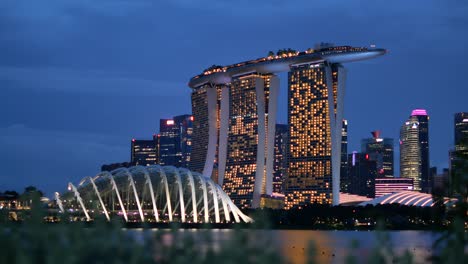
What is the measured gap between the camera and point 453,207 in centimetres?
Result: 2408

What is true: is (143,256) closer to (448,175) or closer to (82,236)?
(82,236)

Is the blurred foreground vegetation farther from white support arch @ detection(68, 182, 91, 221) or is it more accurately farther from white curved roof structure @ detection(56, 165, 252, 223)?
white curved roof structure @ detection(56, 165, 252, 223)

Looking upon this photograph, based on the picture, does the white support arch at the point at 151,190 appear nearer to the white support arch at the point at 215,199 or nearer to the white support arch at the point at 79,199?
the white support arch at the point at 215,199

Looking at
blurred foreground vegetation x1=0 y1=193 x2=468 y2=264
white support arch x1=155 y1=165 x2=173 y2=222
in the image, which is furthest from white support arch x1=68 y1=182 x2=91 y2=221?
blurred foreground vegetation x1=0 y1=193 x2=468 y2=264

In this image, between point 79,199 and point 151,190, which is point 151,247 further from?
point 151,190

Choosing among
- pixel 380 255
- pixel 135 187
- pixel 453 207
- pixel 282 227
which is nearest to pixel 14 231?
pixel 380 255

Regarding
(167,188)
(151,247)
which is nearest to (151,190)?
(167,188)

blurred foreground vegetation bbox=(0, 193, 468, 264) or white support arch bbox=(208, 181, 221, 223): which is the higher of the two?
blurred foreground vegetation bbox=(0, 193, 468, 264)

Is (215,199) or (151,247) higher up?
(151,247)

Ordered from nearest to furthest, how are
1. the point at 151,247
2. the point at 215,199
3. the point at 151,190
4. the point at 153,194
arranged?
the point at 151,247 → the point at 151,190 → the point at 153,194 → the point at 215,199

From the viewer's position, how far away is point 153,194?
488 ft

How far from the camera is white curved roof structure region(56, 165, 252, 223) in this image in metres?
148

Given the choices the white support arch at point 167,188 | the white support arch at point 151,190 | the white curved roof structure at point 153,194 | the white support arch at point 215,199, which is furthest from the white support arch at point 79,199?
the white support arch at point 215,199

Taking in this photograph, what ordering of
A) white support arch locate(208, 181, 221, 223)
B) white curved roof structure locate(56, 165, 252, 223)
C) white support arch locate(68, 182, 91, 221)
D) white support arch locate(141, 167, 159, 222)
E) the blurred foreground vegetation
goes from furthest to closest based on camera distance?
white support arch locate(208, 181, 221, 223), white curved roof structure locate(56, 165, 252, 223), white support arch locate(141, 167, 159, 222), white support arch locate(68, 182, 91, 221), the blurred foreground vegetation
